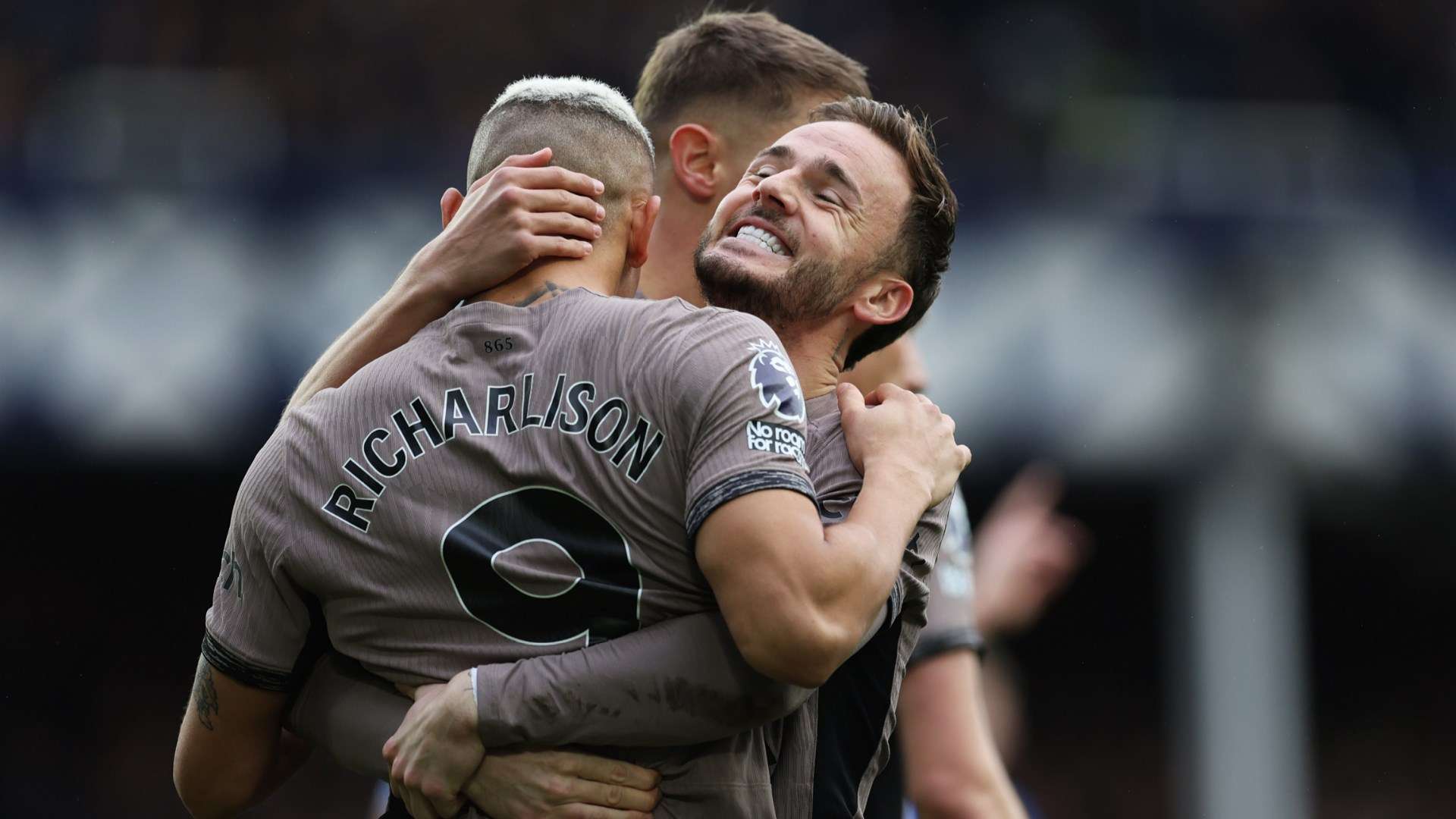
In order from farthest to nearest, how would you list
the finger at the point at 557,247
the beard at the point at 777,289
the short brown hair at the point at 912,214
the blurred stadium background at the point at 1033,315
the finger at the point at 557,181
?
1. the blurred stadium background at the point at 1033,315
2. the short brown hair at the point at 912,214
3. the beard at the point at 777,289
4. the finger at the point at 557,181
5. the finger at the point at 557,247

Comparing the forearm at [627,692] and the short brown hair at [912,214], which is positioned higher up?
the short brown hair at [912,214]

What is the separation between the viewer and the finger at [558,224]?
2852 millimetres

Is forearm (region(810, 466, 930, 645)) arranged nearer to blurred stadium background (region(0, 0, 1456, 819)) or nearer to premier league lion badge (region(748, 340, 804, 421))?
premier league lion badge (region(748, 340, 804, 421))

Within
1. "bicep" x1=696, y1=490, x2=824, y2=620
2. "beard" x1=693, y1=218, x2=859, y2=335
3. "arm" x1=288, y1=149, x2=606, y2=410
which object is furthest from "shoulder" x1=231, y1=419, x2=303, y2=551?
"beard" x1=693, y1=218, x2=859, y2=335

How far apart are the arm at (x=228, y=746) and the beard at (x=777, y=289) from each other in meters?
1.13

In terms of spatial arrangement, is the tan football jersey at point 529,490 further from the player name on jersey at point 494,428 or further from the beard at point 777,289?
the beard at point 777,289

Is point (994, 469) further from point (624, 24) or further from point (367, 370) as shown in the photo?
point (367, 370)

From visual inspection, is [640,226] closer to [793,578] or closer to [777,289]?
[777,289]

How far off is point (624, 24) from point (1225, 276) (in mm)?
4465

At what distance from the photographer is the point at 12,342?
941cm

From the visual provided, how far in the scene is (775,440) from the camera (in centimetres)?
252

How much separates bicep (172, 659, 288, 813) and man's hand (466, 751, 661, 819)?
493mm

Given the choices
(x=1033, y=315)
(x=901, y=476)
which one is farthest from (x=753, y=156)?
(x=1033, y=315)

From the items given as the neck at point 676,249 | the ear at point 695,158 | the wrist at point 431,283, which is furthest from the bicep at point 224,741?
the ear at point 695,158
